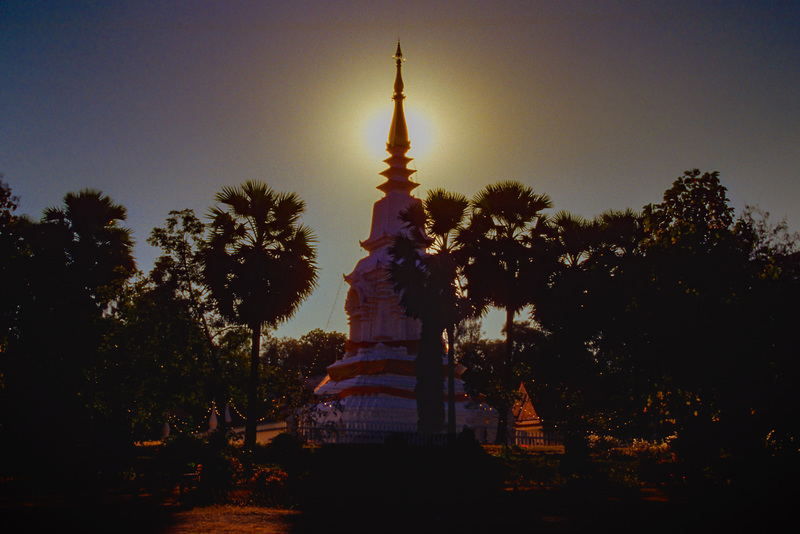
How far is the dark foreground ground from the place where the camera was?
10516 millimetres

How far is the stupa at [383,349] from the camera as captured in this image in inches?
1144

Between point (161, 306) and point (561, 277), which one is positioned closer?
point (161, 306)

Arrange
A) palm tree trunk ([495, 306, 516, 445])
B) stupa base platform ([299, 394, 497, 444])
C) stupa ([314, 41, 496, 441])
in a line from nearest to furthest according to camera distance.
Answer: palm tree trunk ([495, 306, 516, 445])
stupa base platform ([299, 394, 497, 444])
stupa ([314, 41, 496, 441])

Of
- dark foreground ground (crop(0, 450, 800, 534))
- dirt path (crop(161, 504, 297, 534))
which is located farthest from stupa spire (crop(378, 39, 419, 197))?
dirt path (crop(161, 504, 297, 534))

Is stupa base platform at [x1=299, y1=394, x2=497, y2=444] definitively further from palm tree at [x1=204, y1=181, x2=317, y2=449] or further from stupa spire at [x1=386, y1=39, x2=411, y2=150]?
stupa spire at [x1=386, y1=39, x2=411, y2=150]

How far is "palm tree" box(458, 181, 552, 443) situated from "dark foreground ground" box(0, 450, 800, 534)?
9070 millimetres

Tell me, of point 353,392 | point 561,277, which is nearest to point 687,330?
point 561,277

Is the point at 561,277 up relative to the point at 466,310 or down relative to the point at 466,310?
up

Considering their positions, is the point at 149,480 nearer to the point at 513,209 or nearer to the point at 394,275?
the point at 394,275

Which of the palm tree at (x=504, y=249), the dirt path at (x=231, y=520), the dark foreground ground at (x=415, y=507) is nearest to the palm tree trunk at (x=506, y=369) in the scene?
the palm tree at (x=504, y=249)

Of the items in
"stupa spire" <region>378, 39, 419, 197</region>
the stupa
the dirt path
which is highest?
"stupa spire" <region>378, 39, 419, 197</region>

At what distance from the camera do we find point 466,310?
75.5 ft

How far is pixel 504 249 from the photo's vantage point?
25.8m

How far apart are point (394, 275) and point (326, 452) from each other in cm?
642
